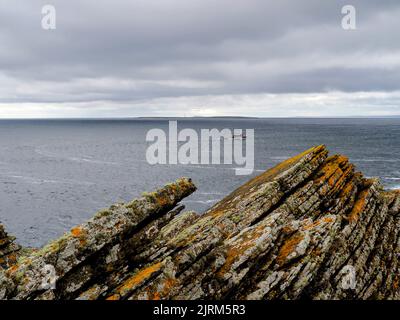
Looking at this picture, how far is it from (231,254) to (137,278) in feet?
14.2

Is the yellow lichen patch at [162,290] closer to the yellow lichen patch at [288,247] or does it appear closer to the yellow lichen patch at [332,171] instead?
the yellow lichen patch at [288,247]

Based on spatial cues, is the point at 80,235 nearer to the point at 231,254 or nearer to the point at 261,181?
the point at 231,254

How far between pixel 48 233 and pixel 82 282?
57328 mm

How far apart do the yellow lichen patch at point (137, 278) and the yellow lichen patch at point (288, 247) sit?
5.78 m

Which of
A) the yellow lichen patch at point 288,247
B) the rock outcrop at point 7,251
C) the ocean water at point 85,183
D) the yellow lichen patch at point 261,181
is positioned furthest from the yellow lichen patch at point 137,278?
the ocean water at point 85,183

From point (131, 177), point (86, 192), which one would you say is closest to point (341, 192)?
point (86, 192)

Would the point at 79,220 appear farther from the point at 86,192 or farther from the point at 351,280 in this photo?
the point at 351,280

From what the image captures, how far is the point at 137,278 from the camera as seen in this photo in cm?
1336

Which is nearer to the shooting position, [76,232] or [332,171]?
[76,232]

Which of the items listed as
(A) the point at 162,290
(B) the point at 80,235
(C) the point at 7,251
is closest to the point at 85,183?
(C) the point at 7,251

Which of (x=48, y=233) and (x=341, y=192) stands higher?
(x=341, y=192)

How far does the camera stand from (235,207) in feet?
69.6

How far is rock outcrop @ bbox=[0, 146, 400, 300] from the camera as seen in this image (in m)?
12.9

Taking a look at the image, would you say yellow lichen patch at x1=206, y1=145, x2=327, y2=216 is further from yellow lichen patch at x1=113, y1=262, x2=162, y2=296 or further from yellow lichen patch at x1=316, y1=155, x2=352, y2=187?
yellow lichen patch at x1=113, y1=262, x2=162, y2=296
